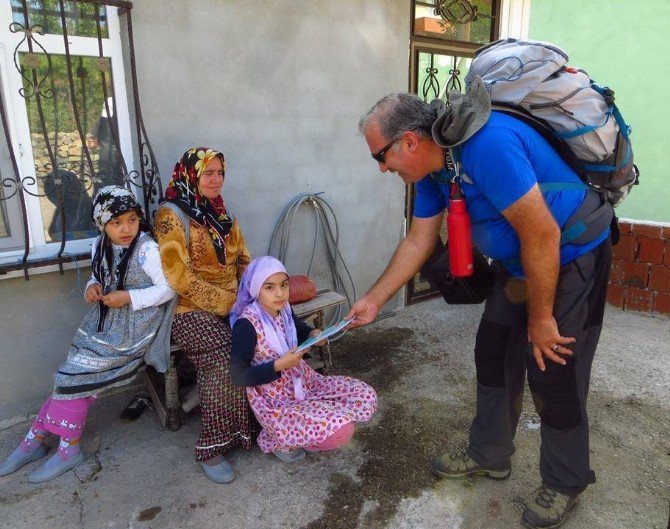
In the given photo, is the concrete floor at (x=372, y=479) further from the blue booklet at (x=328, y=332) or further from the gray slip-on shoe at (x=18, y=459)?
the blue booklet at (x=328, y=332)

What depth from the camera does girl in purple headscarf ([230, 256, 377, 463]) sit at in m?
2.36

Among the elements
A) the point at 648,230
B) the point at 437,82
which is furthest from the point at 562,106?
the point at 648,230

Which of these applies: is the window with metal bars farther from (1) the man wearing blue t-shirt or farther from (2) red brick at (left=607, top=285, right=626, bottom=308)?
(1) the man wearing blue t-shirt

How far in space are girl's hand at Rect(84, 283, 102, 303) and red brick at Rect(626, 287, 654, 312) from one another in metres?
4.12

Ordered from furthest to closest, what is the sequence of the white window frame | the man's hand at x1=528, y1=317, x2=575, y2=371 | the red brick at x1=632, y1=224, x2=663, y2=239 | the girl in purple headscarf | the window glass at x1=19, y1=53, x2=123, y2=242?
1. the red brick at x1=632, y1=224, x2=663, y2=239
2. the window glass at x1=19, y1=53, x2=123, y2=242
3. the white window frame
4. the girl in purple headscarf
5. the man's hand at x1=528, y1=317, x2=575, y2=371

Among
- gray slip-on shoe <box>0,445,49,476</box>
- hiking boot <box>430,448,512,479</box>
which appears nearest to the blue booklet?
hiking boot <box>430,448,512,479</box>

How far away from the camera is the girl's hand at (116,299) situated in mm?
2531

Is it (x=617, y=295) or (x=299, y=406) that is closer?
(x=299, y=406)

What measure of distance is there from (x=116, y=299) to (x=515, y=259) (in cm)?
181

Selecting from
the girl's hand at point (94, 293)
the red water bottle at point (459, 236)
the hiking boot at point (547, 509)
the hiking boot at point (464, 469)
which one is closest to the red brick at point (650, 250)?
the hiking boot at point (464, 469)

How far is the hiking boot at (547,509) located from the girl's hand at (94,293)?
7.03 ft

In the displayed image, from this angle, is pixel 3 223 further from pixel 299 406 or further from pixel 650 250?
pixel 650 250

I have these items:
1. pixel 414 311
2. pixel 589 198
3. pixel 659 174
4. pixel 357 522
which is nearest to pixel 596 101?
pixel 589 198

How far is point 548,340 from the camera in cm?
189
